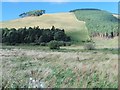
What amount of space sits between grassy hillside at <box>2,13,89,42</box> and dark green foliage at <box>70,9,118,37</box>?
0.52ft

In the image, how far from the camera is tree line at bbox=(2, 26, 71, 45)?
7566 millimetres

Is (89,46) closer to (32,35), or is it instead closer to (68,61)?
(68,61)

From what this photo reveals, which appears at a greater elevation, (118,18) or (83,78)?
(118,18)

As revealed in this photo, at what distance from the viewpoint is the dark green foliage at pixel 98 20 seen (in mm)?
7707

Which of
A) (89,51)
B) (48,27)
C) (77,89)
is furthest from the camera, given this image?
(48,27)

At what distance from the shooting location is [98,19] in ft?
26.3

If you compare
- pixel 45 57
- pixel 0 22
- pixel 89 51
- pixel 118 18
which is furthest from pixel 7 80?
pixel 118 18

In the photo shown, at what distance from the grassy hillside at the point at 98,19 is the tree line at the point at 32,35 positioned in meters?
0.71

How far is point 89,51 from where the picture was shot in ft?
24.3

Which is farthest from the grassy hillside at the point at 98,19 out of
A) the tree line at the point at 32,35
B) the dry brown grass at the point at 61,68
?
the dry brown grass at the point at 61,68

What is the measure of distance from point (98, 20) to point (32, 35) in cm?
191

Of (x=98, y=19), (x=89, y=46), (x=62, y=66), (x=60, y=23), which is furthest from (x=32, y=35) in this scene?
(x=98, y=19)

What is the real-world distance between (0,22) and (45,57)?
1.52 meters

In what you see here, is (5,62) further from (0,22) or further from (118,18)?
(118,18)
